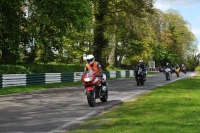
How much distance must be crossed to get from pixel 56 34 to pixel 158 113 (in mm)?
15945

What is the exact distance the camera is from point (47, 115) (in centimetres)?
934

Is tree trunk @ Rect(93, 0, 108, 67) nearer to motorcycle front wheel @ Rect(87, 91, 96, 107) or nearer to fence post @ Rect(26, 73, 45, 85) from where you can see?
fence post @ Rect(26, 73, 45, 85)

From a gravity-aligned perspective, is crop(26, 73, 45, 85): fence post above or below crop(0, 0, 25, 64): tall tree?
below

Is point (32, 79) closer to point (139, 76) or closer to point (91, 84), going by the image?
point (139, 76)

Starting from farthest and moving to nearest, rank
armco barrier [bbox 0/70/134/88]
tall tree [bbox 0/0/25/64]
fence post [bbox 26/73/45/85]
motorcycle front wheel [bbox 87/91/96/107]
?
tall tree [bbox 0/0/25/64]
fence post [bbox 26/73/45/85]
armco barrier [bbox 0/70/134/88]
motorcycle front wheel [bbox 87/91/96/107]

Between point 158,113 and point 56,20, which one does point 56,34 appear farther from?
point 158,113

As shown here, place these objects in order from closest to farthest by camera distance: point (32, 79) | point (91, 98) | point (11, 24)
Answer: point (91, 98)
point (32, 79)
point (11, 24)

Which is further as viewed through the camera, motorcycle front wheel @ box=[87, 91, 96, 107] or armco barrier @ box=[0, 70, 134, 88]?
armco barrier @ box=[0, 70, 134, 88]

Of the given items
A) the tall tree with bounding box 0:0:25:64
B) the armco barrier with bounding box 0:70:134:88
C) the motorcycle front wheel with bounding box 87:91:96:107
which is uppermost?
the tall tree with bounding box 0:0:25:64

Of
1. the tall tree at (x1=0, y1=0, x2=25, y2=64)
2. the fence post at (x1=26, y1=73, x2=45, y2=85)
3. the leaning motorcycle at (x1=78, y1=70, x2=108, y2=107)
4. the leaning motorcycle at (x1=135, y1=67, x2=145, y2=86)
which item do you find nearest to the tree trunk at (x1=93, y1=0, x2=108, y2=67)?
the tall tree at (x1=0, y1=0, x2=25, y2=64)

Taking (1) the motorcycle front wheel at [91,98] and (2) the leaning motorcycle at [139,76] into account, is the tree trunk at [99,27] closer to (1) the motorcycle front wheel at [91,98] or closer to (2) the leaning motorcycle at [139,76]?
(2) the leaning motorcycle at [139,76]

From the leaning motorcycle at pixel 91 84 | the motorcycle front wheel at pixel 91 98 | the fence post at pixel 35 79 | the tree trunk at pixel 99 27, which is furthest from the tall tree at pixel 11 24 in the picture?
the motorcycle front wheel at pixel 91 98

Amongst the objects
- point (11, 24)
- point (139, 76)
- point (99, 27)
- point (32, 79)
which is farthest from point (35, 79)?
point (99, 27)

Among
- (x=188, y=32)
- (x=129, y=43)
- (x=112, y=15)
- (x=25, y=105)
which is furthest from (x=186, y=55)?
(x=25, y=105)
